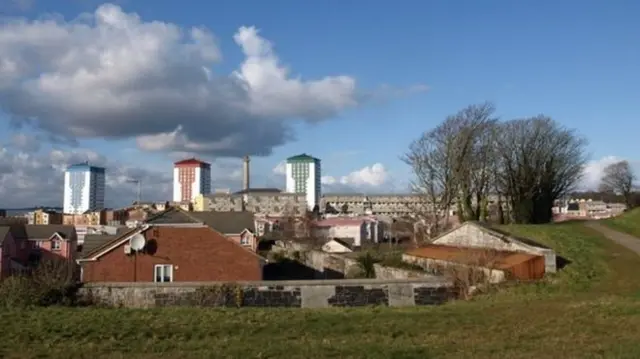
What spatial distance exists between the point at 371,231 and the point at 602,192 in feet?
110

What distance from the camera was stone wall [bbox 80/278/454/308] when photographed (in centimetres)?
1620

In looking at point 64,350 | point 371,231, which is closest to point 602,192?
point 371,231

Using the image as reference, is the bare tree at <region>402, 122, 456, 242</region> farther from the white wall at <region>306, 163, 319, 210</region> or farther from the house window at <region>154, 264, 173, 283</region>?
the white wall at <region>306, 163, 319, 210</region>

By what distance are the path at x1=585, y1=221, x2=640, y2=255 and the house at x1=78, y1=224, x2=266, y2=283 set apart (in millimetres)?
17156

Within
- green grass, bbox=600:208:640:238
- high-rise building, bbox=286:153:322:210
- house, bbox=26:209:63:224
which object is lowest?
green grass, bbox=600:208:640:238

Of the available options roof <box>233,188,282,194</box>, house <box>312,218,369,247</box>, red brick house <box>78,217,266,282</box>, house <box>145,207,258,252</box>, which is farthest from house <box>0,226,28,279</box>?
roof <box>233,188,282,194</box>

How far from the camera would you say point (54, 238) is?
63562 mm

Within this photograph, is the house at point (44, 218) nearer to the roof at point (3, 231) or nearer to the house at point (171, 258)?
the roof at point (3, 231)

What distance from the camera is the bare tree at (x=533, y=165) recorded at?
44.1 meters

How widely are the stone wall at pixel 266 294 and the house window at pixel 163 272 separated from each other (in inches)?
599

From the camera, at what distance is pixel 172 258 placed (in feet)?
104

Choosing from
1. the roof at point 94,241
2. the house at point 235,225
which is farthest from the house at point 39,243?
the roof at point 94,241

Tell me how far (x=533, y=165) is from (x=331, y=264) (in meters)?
16.0

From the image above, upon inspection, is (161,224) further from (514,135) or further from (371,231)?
(371,231)
